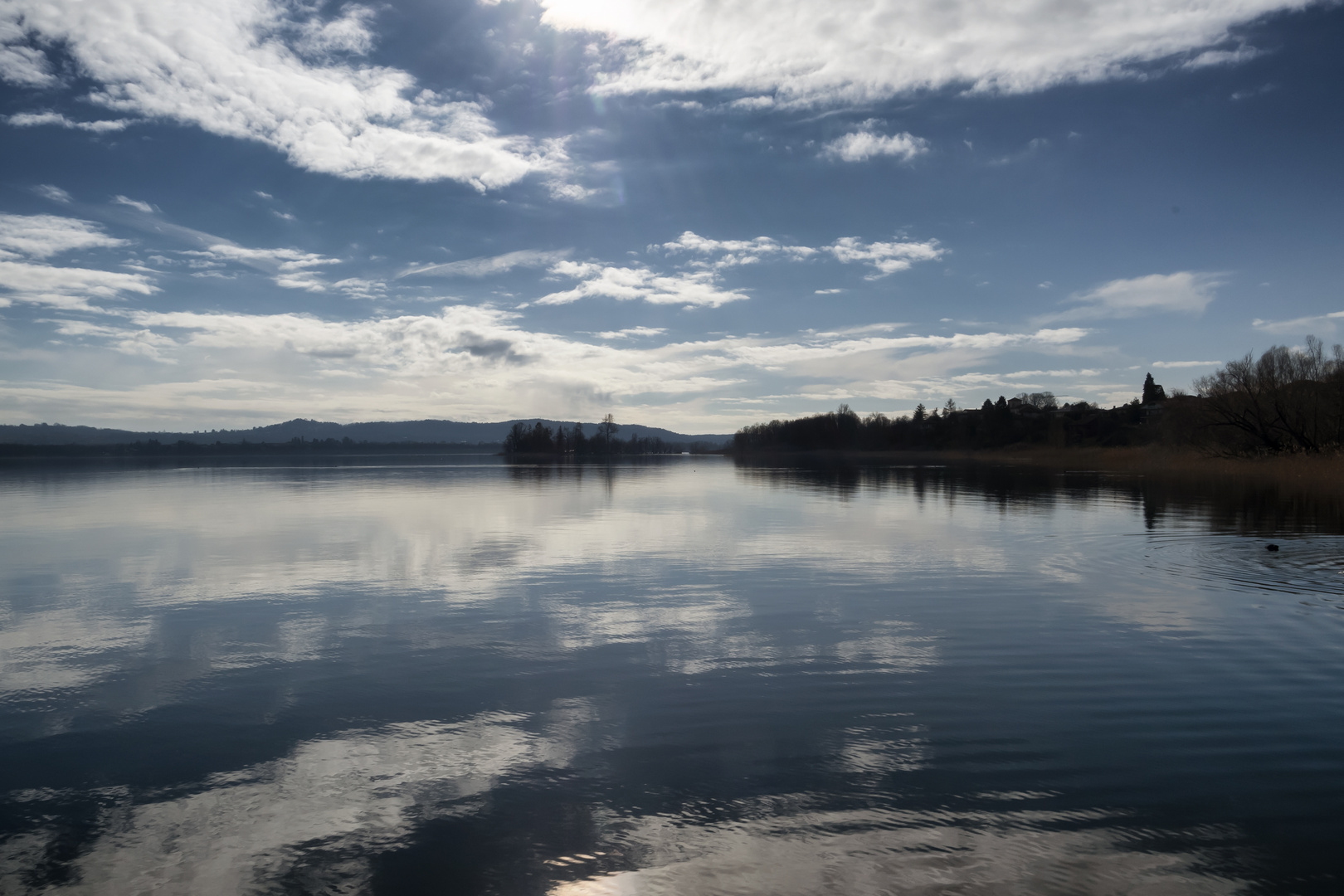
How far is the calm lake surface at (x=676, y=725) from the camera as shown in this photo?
6129 mm

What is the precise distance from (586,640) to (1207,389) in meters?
83.4

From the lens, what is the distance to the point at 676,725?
356 inches

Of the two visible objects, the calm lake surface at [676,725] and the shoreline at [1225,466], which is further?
the shoreline at [1225,466]

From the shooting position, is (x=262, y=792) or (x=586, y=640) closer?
(x=262, y=792)

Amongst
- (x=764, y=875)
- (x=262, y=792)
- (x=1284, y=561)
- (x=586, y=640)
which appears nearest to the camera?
(x=764, y=875)

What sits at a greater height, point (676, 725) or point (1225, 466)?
point (1225, 466)

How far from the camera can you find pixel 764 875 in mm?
5879

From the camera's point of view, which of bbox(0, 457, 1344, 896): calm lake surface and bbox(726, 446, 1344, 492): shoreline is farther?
bbox(726, 446, 1344, 492): shoreline

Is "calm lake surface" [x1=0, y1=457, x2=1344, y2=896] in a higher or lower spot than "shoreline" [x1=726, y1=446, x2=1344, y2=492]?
lower

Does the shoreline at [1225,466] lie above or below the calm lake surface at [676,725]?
above

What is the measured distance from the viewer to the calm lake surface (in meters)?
6.13

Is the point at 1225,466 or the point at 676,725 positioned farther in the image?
the point at 1225,466

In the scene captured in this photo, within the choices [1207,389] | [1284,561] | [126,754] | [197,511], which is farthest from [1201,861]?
[1207,389]

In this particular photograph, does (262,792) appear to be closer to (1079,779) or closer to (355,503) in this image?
(1079,779)
